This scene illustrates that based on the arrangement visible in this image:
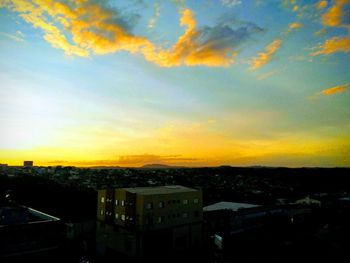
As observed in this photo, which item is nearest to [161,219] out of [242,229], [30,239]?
[242,229]

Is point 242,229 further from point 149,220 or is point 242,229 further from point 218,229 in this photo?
point 149,220

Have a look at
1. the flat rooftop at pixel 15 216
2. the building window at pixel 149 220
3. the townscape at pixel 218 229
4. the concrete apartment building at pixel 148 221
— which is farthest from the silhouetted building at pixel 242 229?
the flat rooftop at pixel 15 216

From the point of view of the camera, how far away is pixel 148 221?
43.6m

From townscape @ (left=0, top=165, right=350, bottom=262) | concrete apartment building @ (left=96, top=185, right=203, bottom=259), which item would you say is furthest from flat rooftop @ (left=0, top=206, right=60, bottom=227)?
concrete apartment building @ (left=96, top=185, right=203, bottom=259)

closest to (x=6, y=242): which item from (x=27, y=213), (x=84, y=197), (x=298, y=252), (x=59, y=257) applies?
(x=59, y=257)

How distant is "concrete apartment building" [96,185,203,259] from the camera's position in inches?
1698

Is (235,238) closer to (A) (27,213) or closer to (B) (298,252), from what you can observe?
(B) (298,252)

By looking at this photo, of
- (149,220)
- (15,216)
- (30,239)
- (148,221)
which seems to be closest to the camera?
(30,239)

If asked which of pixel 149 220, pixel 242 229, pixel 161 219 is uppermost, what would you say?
pixel 149 220

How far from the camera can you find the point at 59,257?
107 ft

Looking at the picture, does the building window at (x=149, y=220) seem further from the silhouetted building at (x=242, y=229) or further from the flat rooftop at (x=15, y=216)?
the flat rooftop at (x=15, y=216)

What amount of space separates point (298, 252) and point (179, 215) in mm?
17410

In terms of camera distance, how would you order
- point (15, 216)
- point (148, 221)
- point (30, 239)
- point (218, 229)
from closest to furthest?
1. point (30, 239)
2. point (15, 216)
3. point (148, 221)
4. point (218, 229)

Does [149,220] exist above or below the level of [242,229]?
above
